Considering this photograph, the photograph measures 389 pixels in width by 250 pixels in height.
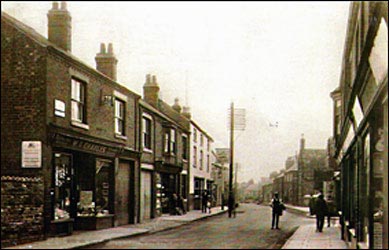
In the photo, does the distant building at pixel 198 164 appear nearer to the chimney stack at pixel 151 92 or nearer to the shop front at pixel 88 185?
the chimney stack at pixel 151 92

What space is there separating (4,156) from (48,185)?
145cm

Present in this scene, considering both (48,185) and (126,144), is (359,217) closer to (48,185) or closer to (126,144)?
(48,185)

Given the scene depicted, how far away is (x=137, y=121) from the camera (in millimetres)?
27328

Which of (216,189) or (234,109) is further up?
(234,109)

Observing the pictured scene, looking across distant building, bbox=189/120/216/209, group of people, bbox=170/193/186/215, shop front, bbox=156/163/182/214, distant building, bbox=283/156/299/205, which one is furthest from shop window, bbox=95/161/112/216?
distant building, bbox=283/156/299/205

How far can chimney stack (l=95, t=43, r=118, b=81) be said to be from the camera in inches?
1035

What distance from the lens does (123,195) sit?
1003 inches

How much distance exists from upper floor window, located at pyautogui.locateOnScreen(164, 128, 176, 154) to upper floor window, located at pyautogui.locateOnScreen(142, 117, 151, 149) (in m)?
4.19

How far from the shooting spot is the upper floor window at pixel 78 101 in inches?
802

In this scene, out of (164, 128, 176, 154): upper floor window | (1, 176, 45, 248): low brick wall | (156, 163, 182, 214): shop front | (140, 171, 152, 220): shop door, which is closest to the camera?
(1, 176, 45, 248): low brick wall

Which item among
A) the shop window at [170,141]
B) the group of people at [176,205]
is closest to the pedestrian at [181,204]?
the group of people at [176,205]

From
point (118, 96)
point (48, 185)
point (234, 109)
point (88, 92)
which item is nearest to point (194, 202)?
point (234, 109)

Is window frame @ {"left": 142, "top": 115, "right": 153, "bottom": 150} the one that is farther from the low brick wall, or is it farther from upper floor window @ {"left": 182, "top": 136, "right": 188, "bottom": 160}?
the low brick wall

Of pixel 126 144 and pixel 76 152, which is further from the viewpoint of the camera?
pixel 126 144
